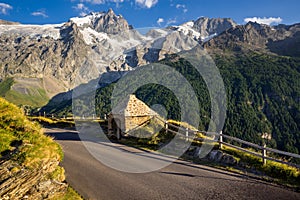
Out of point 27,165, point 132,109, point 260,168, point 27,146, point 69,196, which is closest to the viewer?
point 27,165

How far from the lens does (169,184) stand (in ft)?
38.4

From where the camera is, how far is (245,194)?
10.4 m

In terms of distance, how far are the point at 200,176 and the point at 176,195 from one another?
2.89 meters

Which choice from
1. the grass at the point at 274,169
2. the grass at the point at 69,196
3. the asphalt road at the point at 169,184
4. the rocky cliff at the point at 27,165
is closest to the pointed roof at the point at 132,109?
the asphalt road at the point at 169,184

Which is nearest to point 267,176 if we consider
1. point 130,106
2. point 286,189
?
point 286,189

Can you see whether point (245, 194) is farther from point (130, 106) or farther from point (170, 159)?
point (130, 106)

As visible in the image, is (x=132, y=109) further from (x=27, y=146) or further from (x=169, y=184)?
(x=27, y=146)

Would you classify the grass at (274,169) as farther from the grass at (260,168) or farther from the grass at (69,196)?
the grass at (69,196)

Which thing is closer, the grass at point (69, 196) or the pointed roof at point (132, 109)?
the grass at point (69, 196)

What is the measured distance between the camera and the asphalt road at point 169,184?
34.2ft

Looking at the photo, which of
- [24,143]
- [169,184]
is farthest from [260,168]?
[24,143]

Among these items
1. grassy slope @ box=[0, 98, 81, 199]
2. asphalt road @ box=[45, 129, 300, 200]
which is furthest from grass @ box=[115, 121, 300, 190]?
grassy slope @ box=[0, 98, 81, 199]

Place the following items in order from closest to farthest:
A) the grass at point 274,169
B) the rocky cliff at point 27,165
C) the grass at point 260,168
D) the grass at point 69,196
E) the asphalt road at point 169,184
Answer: the rocky cliff at point 27,165, the grass at point 69,196, the asphalt road at point 169,184, the grass at point 274,169, the grass at point 260,168

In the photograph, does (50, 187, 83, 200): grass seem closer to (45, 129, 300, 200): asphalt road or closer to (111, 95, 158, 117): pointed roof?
(45, 129, 300, 200): asphalt road
